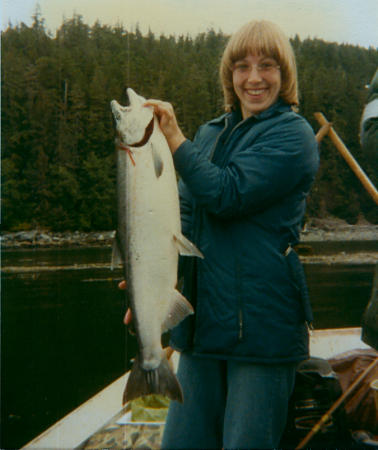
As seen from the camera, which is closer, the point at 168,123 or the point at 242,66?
the point at 168,123

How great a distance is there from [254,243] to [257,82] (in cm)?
71

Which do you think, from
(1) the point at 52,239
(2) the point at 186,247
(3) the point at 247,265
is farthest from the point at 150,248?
(1) the point at 52,239

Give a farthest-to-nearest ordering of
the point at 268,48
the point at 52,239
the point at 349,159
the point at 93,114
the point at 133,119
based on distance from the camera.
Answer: the point at 93,114, the point at 52,239, the point at 349,159, the point at 268,48, the point at 133,119

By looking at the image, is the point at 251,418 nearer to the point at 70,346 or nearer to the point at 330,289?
the point at 70,346

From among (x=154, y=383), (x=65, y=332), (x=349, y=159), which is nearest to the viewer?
(x=154, y=383)

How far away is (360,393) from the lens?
10.8 ft

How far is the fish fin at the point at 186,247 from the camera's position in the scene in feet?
5.75

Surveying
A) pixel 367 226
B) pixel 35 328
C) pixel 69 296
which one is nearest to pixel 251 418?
pixel 35 328

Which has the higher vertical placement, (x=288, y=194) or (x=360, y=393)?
(x=288, y=194)

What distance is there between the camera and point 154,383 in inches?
72.5

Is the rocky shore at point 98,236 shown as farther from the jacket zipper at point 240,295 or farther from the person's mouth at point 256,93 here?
the jacket zipper at point 240,295

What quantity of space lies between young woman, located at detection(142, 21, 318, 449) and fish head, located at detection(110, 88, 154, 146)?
5 cm

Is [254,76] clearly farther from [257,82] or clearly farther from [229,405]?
[229,405]

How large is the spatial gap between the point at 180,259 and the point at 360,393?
6.66ft
